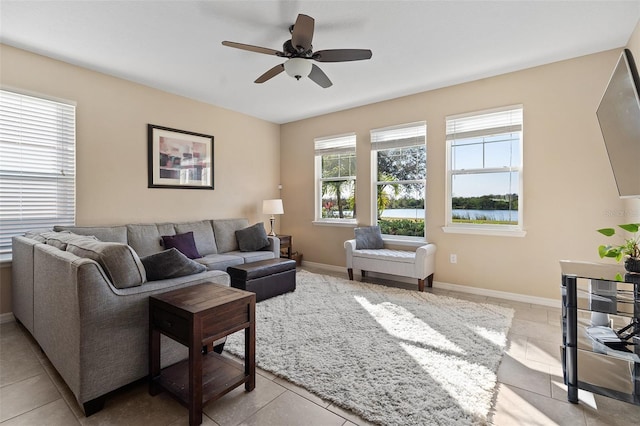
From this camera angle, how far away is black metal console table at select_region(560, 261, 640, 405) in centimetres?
171

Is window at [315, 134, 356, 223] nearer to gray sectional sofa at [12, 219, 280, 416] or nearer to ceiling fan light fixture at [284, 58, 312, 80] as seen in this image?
ceiling fan light fixture at [284, 58, 312, 80]

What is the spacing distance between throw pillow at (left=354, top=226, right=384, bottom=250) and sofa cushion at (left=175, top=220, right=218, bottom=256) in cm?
209

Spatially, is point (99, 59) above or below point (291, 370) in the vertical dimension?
above

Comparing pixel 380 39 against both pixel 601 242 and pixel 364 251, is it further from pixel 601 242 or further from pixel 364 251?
pixel 601 242

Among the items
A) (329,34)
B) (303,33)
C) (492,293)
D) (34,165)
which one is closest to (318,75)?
(329,34)

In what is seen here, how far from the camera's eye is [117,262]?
1747 millimetres

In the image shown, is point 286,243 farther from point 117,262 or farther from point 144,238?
point 117,262

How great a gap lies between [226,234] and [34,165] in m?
2.24

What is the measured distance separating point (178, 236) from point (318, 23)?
2.93 metres

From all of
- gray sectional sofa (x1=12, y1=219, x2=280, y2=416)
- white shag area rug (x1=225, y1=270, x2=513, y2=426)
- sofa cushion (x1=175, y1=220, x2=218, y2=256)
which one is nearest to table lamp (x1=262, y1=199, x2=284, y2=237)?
sofa cushion (x1=175, y1=220, x2=218, y2=256)

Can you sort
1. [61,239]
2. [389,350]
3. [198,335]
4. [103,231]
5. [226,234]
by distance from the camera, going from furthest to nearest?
[226,234], [103,231], [389,350], [61,239], [198,335]

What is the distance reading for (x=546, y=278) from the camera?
11.1 ft

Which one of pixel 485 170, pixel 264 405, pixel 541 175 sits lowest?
pixel 264 405

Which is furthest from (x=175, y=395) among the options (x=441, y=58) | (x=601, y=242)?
(x=601, y=242)
